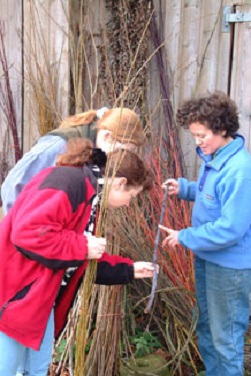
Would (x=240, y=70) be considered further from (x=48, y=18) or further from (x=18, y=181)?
(x=18, y=181)

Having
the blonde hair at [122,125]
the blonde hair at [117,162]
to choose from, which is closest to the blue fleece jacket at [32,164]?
the blonde hair at [122,125]

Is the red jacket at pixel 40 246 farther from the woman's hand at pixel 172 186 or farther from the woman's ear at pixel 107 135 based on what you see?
the woman's hand at pixel 172 186

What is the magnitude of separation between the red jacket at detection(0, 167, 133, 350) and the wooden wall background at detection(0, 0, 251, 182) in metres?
1.82

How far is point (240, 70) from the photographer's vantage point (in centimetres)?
338

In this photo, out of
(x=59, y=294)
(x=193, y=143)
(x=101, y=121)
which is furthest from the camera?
(x=193, y=143)

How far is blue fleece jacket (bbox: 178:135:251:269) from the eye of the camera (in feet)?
7.02

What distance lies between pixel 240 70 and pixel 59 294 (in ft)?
7.00

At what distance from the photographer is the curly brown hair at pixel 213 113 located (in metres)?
2.25

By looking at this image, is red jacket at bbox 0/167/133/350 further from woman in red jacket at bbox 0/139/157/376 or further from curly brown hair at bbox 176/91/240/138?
curly brown hair at bbox 176/91/240/138

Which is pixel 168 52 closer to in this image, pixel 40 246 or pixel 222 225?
pixel 222 225

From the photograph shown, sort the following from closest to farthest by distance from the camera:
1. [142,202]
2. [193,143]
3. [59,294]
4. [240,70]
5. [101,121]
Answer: [59,294], [101,121], [142,202], [240,70], [193,143]

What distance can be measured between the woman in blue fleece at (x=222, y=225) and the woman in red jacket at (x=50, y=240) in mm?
404

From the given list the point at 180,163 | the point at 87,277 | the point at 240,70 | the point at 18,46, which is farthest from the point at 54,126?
the point at 87,277

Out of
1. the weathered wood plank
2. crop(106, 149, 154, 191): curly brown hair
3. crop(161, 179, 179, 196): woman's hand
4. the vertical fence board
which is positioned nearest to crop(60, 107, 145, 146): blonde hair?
crop(106, 149, 154, 191): curly brown hair
